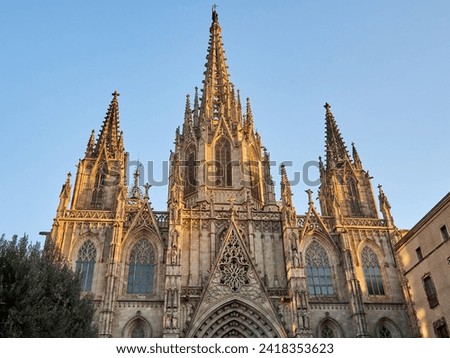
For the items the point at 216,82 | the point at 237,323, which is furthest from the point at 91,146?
the point at 237,323

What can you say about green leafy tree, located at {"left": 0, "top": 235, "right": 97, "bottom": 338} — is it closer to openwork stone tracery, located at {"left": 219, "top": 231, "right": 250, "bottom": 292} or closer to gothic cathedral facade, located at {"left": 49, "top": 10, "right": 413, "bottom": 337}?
gothic cathedral facade, located at {"left": 49, "top": 10, "right": 413, "bottom": 337}

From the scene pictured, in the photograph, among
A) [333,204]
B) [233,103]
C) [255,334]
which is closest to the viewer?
[255,334]

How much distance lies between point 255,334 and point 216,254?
5.48m

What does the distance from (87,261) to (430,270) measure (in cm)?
2117

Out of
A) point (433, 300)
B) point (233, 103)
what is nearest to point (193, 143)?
point (233, 103)

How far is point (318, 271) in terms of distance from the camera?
95.8ft

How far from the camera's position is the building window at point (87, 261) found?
26.9 meters

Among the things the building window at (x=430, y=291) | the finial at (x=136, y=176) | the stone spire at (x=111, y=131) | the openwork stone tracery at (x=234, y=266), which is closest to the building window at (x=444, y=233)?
the building window at (x=430, y=291)

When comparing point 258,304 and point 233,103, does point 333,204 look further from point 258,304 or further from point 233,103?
point 233,103

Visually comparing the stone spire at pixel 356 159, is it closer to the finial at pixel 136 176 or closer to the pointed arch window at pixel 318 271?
the pointed arch window at pixel 318 271

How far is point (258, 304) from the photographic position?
2588 cm

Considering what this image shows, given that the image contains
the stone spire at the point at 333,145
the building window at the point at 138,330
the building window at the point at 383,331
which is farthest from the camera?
the stone spire at the point at 333,145

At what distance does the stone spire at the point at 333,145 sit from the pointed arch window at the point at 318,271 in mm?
8009

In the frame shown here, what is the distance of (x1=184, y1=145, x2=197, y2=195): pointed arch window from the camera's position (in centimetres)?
3456
